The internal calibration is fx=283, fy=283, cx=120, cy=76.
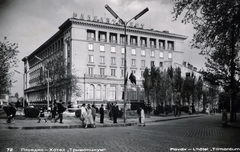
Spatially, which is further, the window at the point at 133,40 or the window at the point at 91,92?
the window at the point at 133,40

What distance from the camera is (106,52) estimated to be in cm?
6531

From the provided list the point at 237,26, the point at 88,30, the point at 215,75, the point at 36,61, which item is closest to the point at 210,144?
the point at 237,26

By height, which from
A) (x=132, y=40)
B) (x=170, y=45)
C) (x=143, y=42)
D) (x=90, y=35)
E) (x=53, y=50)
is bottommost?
(x=53, y=50)

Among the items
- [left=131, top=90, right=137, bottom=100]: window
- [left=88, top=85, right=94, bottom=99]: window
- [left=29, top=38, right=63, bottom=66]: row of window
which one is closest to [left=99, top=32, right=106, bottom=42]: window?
[left=29, top=38, right=63, bottom=66]: row of window

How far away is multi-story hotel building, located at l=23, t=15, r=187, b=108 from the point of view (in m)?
61.5

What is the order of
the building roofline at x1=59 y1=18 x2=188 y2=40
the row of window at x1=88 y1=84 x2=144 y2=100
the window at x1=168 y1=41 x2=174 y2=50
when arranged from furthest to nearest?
the window at x1=168 y1=41 x2=174 y2=50 → the row of window at x1=88 y1=84 x2=144 y2=100 → the building roofline at x1=59 y1=18 x2=188 y2=40

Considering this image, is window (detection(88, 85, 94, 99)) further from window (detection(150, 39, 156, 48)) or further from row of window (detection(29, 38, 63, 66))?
window (detection(150, 39, 156, 48))

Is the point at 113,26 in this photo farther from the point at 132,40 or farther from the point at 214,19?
the point at 214,19

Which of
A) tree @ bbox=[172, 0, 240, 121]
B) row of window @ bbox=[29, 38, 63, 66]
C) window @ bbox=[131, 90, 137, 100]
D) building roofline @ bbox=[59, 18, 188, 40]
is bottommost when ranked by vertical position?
window @ bbox=[131, 90, 137, 100]

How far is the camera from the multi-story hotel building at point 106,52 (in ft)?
202

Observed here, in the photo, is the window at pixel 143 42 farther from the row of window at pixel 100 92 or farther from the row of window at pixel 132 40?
the row of window at pixel 100 92

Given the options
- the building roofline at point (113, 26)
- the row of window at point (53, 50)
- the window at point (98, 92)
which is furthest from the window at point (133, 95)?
the row of window at point (53, 50)

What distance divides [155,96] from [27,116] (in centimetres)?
3053

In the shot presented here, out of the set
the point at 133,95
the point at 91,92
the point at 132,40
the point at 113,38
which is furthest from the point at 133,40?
the point at 91,92
